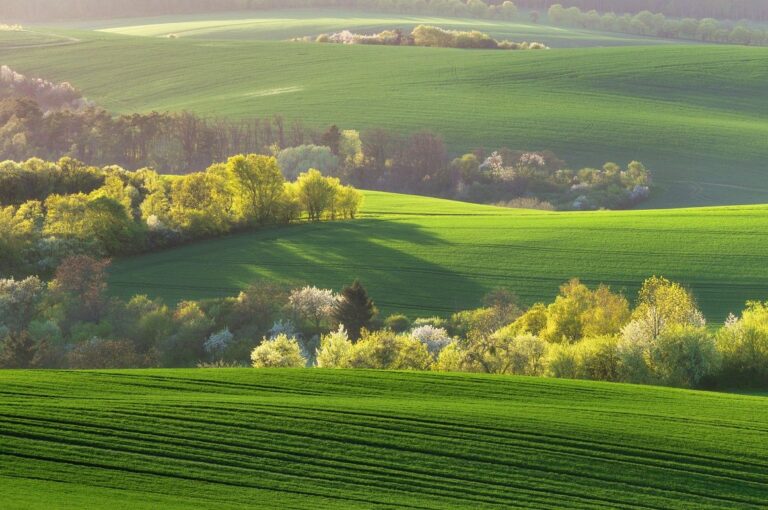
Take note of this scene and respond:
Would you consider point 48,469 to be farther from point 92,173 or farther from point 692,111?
point 692,111

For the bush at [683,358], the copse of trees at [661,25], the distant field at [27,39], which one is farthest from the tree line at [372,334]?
the copse of trees at [661,25]

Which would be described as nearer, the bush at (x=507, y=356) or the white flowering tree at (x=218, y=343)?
the bush at (x=507, y=356)

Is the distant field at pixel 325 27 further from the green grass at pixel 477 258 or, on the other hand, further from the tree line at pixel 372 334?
the tree line at pixel 372 334

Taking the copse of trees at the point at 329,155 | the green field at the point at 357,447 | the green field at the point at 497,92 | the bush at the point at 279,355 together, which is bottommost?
the copse of trees at the point at 329,155

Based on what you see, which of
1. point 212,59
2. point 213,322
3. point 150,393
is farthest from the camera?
point 212,59

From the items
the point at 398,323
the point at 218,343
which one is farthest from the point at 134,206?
the point at 398,323

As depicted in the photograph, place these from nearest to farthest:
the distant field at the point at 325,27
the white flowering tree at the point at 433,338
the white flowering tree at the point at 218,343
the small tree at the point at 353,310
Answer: the white flowering tree at the point at 433,338 → the white flowering tree at the point at 218,343 → the small tree at the point at 353,310 → the distant field at the point at 325,27

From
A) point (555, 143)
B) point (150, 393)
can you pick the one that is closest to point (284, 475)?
point (150, 393)

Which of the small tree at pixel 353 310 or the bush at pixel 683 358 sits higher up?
the bush at pixel 683 358
